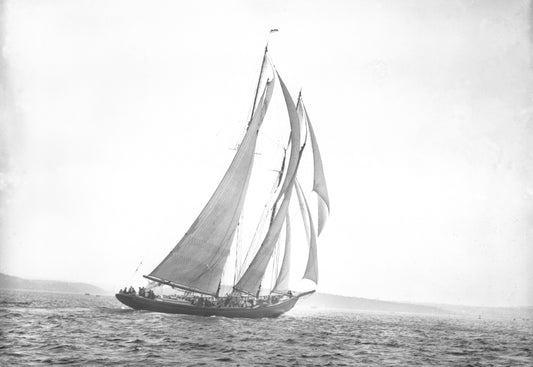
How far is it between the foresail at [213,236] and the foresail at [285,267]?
1289 cm

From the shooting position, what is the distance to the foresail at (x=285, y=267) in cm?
6781

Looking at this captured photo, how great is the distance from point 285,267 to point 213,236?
17.2 meters

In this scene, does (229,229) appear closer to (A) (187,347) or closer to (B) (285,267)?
(B) (285,267)

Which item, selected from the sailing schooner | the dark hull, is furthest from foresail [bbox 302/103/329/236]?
the dark hull

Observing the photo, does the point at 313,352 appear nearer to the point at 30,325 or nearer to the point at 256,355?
the point at 256,355

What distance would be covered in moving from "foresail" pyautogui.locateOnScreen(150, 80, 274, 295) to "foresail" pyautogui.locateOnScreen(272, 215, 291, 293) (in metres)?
12.9

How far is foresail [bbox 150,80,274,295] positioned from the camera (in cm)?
5325

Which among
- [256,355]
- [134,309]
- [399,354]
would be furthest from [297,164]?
[256,355]

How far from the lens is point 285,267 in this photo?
68.8 meters

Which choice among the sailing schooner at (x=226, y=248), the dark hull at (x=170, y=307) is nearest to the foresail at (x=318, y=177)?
the sailing schooner at (x=226, y=248)

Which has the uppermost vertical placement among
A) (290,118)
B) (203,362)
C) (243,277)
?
(290,118)

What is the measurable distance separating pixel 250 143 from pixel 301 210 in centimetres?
1637

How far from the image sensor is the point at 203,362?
89.4ft

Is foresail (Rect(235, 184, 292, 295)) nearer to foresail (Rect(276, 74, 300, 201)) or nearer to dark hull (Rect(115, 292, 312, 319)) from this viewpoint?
foresail (Rect(276, 74, 300, 201))
